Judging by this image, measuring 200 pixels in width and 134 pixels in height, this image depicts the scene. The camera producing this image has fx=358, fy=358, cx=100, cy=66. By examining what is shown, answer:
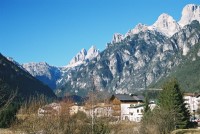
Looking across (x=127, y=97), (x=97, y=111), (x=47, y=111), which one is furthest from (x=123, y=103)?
(x=47, y=111)

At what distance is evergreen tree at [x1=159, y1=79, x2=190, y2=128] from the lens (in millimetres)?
71688

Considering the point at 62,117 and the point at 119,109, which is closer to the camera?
the point at 62,117

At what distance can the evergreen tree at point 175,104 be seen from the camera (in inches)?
2822

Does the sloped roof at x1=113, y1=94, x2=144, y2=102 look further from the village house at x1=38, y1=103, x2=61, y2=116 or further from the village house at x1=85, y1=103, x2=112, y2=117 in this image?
the village house at x1=38, y1=103, x2=61, y2=116

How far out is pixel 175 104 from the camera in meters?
73.8

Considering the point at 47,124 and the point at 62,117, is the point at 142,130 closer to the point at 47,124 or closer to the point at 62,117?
the point at 62,117

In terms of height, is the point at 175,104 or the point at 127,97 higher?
the point at 127,97

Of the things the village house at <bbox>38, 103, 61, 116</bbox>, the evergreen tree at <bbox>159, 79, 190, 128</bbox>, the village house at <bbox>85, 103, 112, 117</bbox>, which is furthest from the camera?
the evergreen tree at <bbox>159, 79, 190, 128</bbox>

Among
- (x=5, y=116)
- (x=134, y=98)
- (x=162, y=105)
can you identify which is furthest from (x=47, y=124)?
(x=134, y=98)

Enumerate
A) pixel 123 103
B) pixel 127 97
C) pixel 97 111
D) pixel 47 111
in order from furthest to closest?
1. pixel 127 97
2. pixel 123 103
3. pixel 97 111
4. pixel 47 111

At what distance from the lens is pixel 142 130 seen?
5622 cm

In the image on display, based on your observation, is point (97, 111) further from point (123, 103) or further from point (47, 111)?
point (123, 103)

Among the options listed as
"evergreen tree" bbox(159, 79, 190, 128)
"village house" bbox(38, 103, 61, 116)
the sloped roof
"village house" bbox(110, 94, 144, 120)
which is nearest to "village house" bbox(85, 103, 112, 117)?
"village house" bbox(38, 103, 61, 116)

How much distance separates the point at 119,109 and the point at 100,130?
9147 cm
